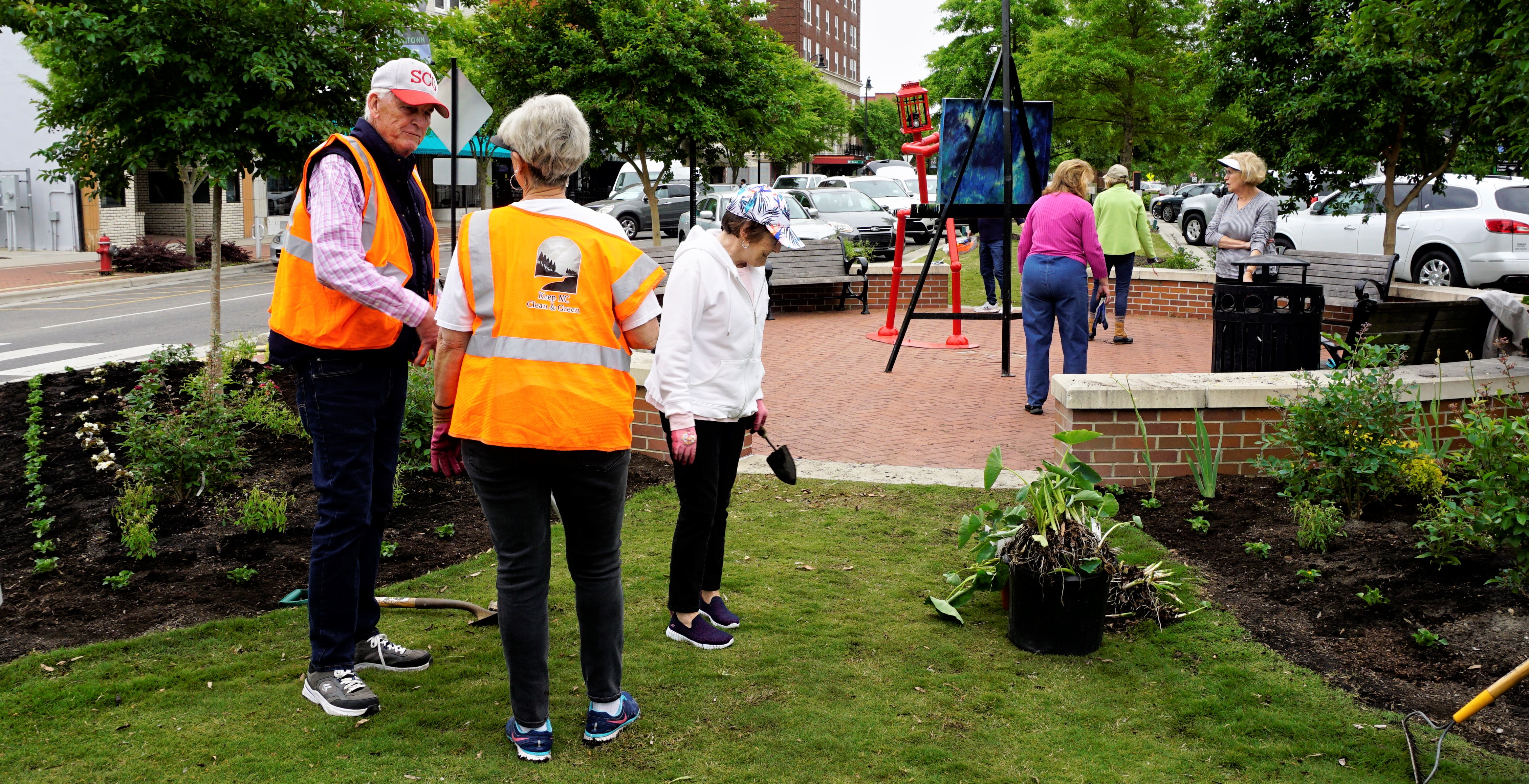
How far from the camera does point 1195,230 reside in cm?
3120

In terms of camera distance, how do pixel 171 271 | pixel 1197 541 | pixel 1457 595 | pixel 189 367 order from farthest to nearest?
pixel 171 271 → pixel 189 367 → pixel 1197 541 → pixel 1457 595

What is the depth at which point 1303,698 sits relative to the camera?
3.68m

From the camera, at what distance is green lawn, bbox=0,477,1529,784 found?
3260 mm

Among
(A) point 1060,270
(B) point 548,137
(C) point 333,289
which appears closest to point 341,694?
(C) point 333,289

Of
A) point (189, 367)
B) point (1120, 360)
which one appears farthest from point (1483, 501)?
point (189, 367)

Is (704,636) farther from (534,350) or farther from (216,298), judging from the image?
(216,298)

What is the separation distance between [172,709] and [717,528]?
1.86m

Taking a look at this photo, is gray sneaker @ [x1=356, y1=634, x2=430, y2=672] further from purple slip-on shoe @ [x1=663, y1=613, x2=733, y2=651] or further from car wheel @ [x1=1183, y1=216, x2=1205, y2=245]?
car wheel @ [x1=1183, y1=216, x2=1205, y2=245]

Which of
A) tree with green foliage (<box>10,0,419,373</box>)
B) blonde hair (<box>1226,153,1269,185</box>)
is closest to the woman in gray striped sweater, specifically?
blonde hair (<box>1226,153,1269,185</box>)

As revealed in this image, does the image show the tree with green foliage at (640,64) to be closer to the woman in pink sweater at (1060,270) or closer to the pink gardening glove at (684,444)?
the woman in pink sweater at (1060,270)

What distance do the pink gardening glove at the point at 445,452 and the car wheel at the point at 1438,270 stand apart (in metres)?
16.5

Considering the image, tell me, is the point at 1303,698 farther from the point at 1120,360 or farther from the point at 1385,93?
the point at 1385,93

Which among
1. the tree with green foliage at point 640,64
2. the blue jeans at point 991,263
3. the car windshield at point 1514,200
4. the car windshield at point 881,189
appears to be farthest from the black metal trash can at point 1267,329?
the car windshield at point 881,189

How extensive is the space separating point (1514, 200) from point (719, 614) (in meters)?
16.1
